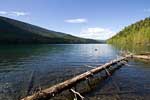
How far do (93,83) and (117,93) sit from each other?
19.7 feet

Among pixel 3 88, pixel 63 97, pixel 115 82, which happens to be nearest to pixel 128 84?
pixel 115 82

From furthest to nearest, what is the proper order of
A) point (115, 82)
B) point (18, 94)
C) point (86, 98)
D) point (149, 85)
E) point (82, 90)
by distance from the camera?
point (115, 82) < point (149, 85) < point (82, 90) < point (18, 94) < point (86, 98)

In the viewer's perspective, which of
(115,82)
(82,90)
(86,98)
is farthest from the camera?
(115,82)

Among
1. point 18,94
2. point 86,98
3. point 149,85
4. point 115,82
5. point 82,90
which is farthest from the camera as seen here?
point 115,82

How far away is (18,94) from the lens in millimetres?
24578

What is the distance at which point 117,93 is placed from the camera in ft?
80.8

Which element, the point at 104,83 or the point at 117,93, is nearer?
the point at 117,93

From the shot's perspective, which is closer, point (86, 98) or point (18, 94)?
point (86, 98)

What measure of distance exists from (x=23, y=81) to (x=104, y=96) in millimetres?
13750

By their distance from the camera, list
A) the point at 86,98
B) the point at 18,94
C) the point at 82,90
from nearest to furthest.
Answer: the point at 86,98
the point at 18,94
the point at 82,90

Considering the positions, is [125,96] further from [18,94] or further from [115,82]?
[18,94]

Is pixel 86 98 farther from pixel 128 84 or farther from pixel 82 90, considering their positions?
pixel 128 84

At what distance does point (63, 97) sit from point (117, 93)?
6.54 meters

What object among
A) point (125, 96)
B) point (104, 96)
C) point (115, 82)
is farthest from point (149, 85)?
point (104, 96)
